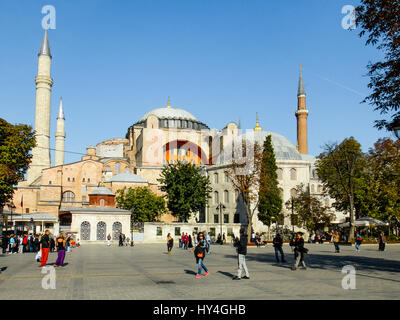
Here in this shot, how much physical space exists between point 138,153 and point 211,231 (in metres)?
33.7

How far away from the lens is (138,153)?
7625cm

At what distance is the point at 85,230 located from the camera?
43.2m

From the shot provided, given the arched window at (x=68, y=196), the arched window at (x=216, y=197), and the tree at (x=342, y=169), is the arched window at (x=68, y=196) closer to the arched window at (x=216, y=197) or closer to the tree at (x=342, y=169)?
the arched window at (x=216, y=197)

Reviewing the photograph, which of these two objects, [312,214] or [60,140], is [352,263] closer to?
[312,214]

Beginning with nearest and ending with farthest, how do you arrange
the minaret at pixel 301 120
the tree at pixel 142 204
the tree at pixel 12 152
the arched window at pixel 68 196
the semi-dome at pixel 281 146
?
1. the tree at pixel 12 152
2. the tree at pixel 142 204
3. the semi-dome at pixel 281 146
4. the arched window at pixel 68 196
5. the minaret at pixel 301 120

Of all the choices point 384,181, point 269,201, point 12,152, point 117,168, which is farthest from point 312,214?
point 117,168

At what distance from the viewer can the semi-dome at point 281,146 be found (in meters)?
56.1

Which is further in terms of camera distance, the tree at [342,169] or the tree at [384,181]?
the tree at [342,169]

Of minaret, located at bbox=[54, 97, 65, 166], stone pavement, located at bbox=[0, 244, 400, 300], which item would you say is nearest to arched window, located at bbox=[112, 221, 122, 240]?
stone pavement, located at bbox=[0, 244, 400, 300]

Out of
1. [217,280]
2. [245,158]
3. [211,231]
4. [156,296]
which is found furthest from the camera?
[211,231]

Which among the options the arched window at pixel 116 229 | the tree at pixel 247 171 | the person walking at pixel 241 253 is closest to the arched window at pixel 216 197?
the tree at pixel 247 171
